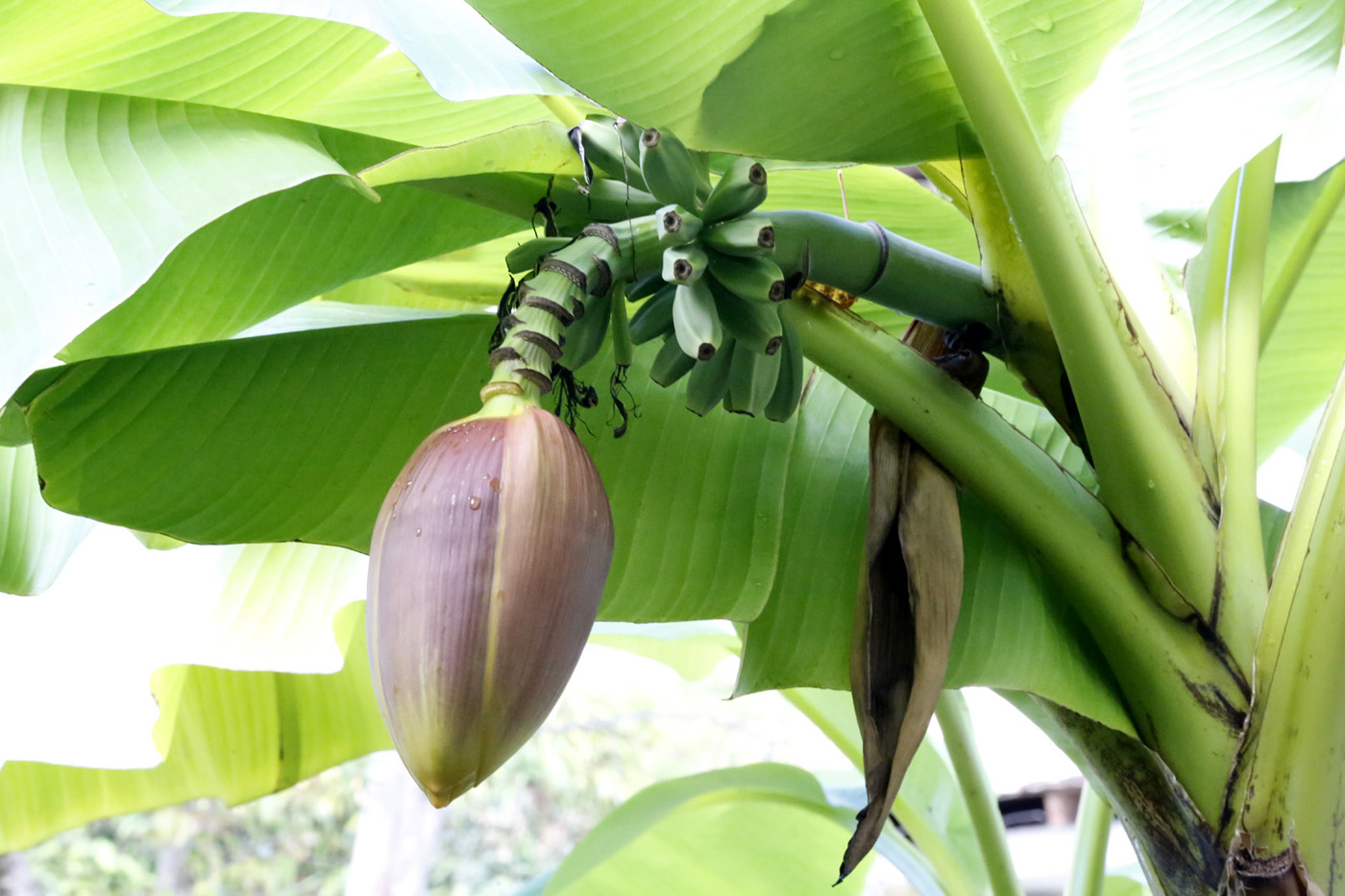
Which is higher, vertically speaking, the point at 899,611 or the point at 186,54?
the point at 186,54

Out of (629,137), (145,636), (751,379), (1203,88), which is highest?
(1203,88)

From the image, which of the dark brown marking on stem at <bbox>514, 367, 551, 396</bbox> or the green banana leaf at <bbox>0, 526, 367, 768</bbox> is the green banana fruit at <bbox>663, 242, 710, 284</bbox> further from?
the green banana leaf at <bbox>0, 526, 367, 768</bbox>

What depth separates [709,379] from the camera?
446 mm

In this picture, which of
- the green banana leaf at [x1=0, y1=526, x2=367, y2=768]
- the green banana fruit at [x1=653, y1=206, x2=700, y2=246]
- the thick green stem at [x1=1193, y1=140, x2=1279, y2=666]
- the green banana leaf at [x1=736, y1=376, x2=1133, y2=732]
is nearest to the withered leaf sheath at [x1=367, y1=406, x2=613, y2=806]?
the green banana fruit at [x1=653, y1=206, x2=700, y2=246]

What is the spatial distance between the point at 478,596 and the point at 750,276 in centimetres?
18

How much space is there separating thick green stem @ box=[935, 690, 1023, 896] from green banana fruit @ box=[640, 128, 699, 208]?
0.50 meters

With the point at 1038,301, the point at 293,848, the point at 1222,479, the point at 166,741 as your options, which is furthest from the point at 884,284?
the point at 293,848

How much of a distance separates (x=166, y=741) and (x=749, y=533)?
51 centimetres

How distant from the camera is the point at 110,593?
833 mm

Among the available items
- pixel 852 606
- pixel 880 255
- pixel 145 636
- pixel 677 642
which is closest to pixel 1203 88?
pixel 880 255

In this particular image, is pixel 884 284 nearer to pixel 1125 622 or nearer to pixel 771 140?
pixel 771 140

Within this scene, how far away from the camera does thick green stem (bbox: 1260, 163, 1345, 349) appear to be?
613 millimetres

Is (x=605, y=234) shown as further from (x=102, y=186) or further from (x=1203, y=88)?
(x=1203, y=88)

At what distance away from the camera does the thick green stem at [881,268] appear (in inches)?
17.2
